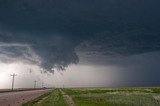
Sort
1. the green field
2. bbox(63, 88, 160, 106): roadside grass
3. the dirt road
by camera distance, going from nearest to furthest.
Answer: the dirt road → the green field → bbox(63, 88, 160, 106): roadside grass

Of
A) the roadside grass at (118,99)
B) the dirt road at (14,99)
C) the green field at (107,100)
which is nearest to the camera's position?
the dirt road at (14,99)

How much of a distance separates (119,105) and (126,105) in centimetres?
100

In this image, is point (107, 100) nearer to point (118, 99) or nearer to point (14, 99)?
point (118, 99)

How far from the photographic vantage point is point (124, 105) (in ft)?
141

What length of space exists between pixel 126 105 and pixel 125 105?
0.16 meters

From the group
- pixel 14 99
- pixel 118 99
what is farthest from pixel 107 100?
pixel 14 99

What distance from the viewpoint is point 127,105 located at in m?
42.9

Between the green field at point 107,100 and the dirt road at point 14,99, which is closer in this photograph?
the dirt road at point 14,99

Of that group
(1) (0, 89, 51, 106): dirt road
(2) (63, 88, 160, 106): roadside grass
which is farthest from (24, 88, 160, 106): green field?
(1) (0, 89, 51, 106): dirt road

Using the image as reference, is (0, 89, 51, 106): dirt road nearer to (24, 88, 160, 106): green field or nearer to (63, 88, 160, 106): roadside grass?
(24, 88, 160, 106): green field

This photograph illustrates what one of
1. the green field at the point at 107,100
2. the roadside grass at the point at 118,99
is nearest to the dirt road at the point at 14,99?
the green field at the point at 107,100

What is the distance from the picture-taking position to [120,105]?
43.5 metres

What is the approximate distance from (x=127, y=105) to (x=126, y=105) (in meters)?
0.15

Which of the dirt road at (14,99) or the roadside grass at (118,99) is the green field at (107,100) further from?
the dirt road at (14,99)
